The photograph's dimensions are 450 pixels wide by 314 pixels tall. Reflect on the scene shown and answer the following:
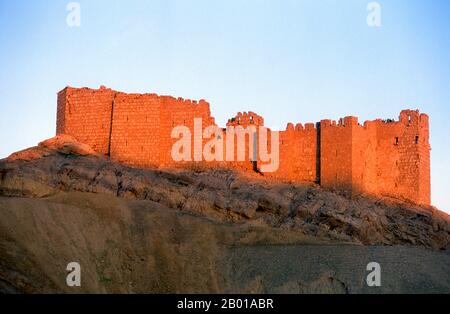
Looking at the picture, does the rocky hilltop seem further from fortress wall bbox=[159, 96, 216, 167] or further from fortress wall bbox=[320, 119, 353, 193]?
fortress wall bbox=[159, 96, 216, 167]

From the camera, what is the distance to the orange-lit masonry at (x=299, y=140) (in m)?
31.5

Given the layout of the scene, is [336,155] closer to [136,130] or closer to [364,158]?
[364,158]

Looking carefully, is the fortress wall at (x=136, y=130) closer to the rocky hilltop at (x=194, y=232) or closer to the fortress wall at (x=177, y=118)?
the fortress wall at (x=177, y=118)

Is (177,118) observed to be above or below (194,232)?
above

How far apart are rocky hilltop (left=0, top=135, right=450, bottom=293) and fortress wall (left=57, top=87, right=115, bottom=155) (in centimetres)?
90

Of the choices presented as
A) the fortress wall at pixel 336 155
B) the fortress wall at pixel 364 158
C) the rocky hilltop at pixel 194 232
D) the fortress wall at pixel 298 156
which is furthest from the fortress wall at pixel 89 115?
the fortress wall at pixel 364 158

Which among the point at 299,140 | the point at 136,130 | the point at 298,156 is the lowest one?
the point at 298,156

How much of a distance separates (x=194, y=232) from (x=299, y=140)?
24.5ft

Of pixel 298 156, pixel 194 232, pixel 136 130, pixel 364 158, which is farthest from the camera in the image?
pixel 298 156

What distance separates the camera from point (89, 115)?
32094 millimetres

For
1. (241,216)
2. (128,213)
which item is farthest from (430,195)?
(128,213)

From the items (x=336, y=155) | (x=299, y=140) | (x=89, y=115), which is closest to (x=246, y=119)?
(x=299, y=140)

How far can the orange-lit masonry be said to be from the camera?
103ft
